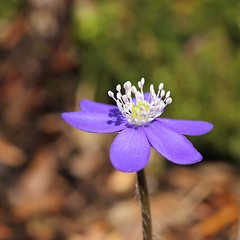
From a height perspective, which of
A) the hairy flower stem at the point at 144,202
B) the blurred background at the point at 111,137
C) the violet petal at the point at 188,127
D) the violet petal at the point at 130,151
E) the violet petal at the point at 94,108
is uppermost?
the blurred background at the point at 111,137

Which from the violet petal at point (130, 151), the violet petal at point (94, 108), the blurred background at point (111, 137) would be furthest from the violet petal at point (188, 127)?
the blurred background at point (111, 137)

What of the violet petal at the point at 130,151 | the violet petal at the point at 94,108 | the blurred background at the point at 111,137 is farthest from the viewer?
the blurred background at the point at 111,137

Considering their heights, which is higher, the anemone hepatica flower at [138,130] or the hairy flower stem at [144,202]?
the anemone hepatica flower at [138,130]

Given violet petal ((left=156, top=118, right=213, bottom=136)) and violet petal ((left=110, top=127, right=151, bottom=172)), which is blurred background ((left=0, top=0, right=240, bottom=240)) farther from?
violet petal ((left=110, top=127, right=151, bottom=172))

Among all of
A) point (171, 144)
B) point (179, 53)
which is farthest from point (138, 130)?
point (179, 53)

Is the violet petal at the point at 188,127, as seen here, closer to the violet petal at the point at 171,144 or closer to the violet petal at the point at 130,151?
the violet petal at the point at 171,144

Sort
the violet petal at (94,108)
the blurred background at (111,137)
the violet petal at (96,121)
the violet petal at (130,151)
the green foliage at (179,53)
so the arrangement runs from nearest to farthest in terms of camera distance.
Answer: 1. the violet petal at (130,151)
2. the violet petal at (96,121)
3. the violet petal at (94,108)
4. the blurred background at (111,137)
5. the green foliage at (179,53)

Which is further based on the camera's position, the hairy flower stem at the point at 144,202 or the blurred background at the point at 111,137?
the blurred background at the point at 111,137

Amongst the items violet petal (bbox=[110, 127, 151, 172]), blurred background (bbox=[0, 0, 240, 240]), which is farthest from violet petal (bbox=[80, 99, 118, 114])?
blurred background (bbox=[0, 0, 240, 240])
